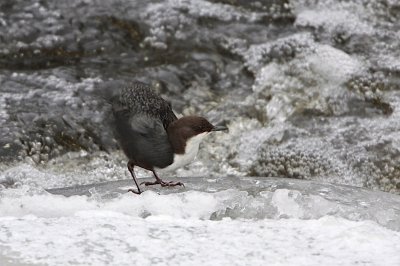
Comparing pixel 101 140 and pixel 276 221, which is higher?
pixel 276 221

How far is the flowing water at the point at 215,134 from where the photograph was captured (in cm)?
251

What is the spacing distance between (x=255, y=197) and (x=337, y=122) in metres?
2.15

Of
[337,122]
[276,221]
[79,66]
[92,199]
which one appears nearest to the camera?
[276,221]

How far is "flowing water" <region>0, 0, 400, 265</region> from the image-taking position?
2.51 m

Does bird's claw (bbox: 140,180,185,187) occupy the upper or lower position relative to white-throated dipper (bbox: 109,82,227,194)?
lower

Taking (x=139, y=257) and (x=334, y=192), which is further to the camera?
(x=334, y=192)

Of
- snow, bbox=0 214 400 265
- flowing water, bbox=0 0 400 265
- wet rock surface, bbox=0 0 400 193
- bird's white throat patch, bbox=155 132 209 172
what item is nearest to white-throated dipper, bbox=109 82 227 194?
bird's white throat patch, bbox=155 132 209 172

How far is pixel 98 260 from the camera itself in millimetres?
2355

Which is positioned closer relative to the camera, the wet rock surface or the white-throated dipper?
the white-throated dipper

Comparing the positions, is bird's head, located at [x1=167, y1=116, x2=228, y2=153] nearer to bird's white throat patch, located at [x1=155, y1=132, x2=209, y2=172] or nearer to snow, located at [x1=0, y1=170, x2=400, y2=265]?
bird's white throat patch, located at [x1=155, y1=132, x2=209, y2=172]

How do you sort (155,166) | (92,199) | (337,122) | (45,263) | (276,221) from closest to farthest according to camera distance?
(45,263), (276,221), (92,199), (155,166), (337,122)

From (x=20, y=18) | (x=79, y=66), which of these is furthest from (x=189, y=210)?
(x=20, y=18)

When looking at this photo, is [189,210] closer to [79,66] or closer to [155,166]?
[155,166]

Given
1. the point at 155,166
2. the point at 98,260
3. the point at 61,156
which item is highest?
the point at 98,260
